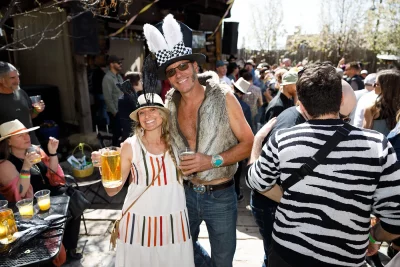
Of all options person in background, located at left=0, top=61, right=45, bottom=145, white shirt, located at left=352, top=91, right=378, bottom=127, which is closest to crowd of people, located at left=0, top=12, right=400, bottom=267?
white shirt, located at left=352, top=91, right=378, bottom=127

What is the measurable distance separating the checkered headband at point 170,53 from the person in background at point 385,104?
251cm

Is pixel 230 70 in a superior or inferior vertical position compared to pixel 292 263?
superior

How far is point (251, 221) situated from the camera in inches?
160

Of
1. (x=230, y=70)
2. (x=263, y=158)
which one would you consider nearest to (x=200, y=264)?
(x=263, y=158)

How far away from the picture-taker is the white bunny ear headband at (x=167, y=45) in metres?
2.09

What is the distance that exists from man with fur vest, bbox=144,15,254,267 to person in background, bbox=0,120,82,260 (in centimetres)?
141

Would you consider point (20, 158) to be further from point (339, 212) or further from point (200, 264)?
point (339, 212)

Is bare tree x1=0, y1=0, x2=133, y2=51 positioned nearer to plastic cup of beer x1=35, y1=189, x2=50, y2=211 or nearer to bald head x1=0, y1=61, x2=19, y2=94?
bald head x1=0, y1=61, x2=19, y2=94

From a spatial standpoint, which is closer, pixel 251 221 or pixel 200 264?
pixel 200 264

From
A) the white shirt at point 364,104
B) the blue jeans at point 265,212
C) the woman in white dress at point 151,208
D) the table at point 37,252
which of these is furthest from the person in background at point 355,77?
the table at point 37,252

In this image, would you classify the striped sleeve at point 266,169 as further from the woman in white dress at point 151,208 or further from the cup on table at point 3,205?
the cup on table at point 3,205

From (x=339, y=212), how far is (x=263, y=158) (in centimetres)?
46

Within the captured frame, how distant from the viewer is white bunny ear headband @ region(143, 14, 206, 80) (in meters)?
2.09

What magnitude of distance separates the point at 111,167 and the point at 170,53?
35.6 inches
